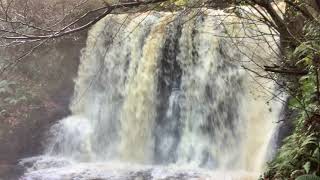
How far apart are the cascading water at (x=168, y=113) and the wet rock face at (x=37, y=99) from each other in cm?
46

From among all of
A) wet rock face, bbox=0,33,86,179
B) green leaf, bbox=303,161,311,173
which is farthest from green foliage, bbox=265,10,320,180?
wet rock face, bbox=0,33,86,179

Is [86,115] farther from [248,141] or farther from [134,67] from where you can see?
[248,141]

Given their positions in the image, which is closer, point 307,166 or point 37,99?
point 307,166

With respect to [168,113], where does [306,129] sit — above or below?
below

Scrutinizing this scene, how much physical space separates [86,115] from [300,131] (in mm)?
8181

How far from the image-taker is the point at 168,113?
10.7 metres

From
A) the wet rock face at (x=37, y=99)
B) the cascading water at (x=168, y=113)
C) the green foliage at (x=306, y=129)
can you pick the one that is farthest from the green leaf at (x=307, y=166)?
the wet rock face at (x=37, y=99)

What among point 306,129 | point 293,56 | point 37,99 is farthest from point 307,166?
point 37,99

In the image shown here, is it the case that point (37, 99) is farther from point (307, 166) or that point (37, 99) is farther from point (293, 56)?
point (307, 166)

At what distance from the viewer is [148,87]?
11117 mm

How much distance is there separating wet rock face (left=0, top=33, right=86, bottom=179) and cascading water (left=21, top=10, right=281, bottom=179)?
18.3 inches

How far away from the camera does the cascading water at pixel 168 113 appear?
30.8 ft

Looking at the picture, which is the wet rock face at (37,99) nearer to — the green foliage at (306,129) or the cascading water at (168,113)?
the cascading water at (168,113)

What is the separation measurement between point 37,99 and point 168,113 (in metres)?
3.85
